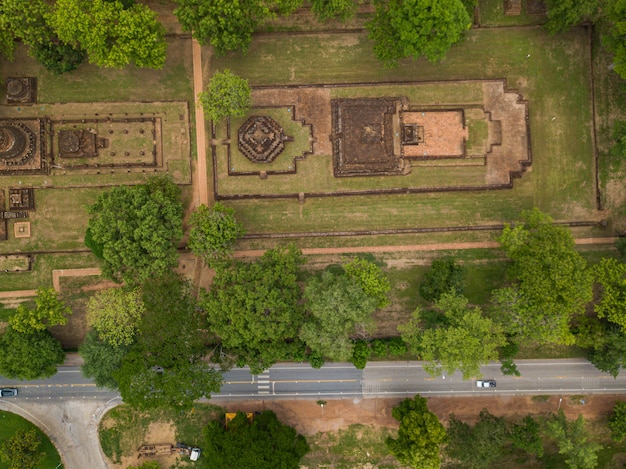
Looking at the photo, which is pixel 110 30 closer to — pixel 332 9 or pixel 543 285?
pixel 332 9

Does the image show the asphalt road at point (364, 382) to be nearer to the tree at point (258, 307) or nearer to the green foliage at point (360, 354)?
the green foliage at point (360, 354)

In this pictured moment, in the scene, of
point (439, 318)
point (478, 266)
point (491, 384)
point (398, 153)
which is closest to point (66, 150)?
point (398, 153)

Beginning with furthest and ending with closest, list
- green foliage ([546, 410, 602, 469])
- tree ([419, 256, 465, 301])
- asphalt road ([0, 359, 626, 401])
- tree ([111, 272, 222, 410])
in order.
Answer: asphalt road ([0, 359, 626, 401]) < tree ([419, 256, 465, 301]) < green foliage ([546, 410, 602, 469]) < tree ([111, 272, 222, 410])

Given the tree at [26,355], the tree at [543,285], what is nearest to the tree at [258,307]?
the tree at [26,355]

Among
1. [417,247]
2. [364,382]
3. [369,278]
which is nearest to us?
[369,278]

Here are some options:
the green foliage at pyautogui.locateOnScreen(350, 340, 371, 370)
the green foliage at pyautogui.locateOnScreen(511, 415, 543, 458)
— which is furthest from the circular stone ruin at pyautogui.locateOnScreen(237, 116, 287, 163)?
the green foliage at pyautogui.locateOnScreen(511, 415, 543, 458)

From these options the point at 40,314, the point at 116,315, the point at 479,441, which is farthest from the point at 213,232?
the point at 479,441

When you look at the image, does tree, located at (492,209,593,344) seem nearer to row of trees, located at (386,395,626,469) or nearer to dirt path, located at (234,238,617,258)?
dirt path, located at (234,238,617,258)
